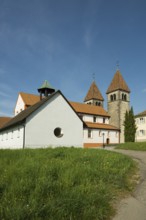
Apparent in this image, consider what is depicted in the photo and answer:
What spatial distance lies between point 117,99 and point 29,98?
82.1ft

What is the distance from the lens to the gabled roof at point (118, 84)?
2542 inches

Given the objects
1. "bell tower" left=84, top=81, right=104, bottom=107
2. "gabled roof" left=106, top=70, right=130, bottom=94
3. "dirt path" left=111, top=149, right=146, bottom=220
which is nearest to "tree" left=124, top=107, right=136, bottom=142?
"gabled roof" left=106, top=70, right=130, bottom=94

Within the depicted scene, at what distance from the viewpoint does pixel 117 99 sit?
62.7 metres

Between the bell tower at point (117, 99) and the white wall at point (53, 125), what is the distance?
2965 centimetres

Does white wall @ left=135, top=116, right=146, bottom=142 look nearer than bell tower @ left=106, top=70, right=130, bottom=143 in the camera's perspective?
No

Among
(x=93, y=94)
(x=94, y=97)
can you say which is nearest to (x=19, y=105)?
(x=94, y=97)

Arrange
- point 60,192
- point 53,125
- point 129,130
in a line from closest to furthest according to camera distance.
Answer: point 60,192
point 53,125
point 129,130

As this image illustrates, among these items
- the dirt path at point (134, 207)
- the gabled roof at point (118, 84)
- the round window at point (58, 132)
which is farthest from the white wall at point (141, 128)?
the dirt path at point (134, 207)

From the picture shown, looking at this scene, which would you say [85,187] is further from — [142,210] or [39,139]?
[39,139]

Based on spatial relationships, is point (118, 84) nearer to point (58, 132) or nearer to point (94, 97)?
point (94, 97)

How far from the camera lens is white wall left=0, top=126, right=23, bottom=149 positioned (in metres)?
27.8

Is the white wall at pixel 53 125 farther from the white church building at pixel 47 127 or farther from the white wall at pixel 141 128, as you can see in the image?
the white wall at pixel 141 128

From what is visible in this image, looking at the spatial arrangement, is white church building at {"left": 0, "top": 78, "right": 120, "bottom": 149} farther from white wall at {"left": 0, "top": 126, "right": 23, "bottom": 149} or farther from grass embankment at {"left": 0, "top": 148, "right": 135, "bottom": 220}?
grass embankment at {"left": 0, "top": 148, "right": 135, "bottom": 220}

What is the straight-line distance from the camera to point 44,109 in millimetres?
28016
